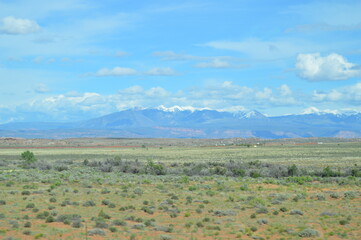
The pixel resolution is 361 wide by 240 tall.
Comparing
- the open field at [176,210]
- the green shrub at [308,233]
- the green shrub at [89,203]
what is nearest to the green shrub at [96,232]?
the open field at [176,210]

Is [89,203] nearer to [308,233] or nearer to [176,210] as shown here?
[176,210]

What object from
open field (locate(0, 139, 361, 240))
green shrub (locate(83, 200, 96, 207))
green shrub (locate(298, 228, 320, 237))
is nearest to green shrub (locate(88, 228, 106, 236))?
open field (locate(0, 139, 361, 240))

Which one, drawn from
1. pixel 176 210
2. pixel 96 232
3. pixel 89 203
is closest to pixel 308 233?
pixel 176 210

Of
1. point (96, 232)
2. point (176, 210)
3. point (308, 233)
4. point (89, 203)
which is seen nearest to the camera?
point (96, 232)

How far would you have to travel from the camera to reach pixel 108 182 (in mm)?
36938

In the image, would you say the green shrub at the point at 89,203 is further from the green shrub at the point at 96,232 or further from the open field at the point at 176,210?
the green shrub at the point at 96,232

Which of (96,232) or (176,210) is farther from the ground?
Answer: (176,210)

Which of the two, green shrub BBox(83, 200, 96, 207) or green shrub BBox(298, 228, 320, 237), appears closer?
green shrub BBox(298, 228, 320, 237)

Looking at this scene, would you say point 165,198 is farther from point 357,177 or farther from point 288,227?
point 357,177

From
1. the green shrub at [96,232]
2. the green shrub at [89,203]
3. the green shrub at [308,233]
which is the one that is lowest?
the green shrub at [308,233]

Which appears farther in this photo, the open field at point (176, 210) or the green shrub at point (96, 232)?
the open field at point (176, 210)

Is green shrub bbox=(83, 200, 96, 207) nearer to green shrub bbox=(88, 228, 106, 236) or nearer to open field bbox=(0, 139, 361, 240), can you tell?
open field bbox=(0, 139, 361, 240)

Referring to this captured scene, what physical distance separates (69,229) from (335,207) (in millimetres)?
14771

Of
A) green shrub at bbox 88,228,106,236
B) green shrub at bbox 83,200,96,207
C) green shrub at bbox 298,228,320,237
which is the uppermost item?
green shrub at bbox 83,200,96,207
